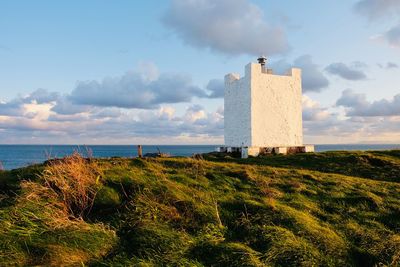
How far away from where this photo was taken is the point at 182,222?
8.26m

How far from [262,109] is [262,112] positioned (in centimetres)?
27

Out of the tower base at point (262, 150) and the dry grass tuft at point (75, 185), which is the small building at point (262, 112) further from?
the dry grass tuft at point (75, 185)

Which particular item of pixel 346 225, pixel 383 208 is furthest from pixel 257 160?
pixel 346 225

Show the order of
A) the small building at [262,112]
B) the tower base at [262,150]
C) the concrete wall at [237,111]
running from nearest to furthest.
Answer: the tower base at [262,150] → the small building at [262,112] → the concrete wall at [237,111]

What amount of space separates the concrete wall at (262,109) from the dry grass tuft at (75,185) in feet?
74.8

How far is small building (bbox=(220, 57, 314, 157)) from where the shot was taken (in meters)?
31.4

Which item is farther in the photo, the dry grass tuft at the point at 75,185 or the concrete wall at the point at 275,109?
the concrete wall at the point at 275,109

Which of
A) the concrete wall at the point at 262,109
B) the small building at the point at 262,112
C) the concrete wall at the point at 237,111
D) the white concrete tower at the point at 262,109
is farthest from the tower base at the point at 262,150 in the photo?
the concrete wall at the point at 237,111

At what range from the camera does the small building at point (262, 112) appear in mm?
31391

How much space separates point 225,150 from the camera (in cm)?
3400

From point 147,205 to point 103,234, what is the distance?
57.1 inches

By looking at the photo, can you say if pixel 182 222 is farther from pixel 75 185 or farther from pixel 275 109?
pixel 275 109

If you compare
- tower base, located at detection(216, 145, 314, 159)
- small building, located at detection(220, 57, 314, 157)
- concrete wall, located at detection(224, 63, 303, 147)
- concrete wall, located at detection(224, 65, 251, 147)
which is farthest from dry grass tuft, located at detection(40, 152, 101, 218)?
concrete wall, located at detection(224, 65, 251, 147)

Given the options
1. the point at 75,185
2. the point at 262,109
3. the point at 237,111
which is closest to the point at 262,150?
the point at 262,109
